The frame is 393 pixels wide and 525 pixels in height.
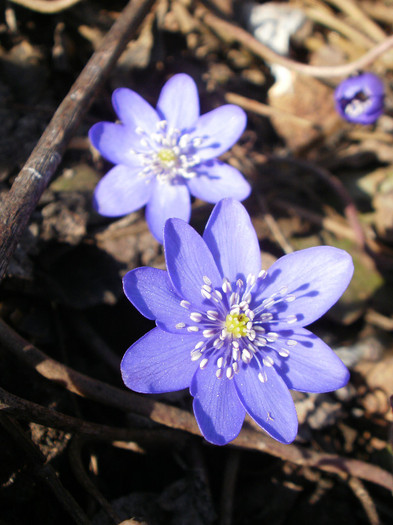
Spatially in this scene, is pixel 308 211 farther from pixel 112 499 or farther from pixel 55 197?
pixel 112 499

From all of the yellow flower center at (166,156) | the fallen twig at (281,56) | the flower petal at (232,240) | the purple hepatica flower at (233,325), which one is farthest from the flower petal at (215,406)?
the fallen twig at (281,56)

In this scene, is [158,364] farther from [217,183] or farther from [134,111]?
[134,111]

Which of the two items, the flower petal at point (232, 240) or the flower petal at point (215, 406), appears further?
the flower petal at point (232, 240)

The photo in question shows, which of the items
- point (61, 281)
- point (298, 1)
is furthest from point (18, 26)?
point (298, 1)

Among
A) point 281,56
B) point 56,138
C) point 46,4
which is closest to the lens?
point 56,138

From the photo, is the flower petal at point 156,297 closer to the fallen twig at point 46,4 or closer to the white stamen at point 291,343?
the white stamen at point 291,343

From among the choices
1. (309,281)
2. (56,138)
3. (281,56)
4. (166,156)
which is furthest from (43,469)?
(281,56)

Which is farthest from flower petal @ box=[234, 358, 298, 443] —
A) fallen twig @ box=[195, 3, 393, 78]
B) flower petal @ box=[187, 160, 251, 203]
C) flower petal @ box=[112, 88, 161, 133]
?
fallen twig @ box=[195, 3, 393, 78]
